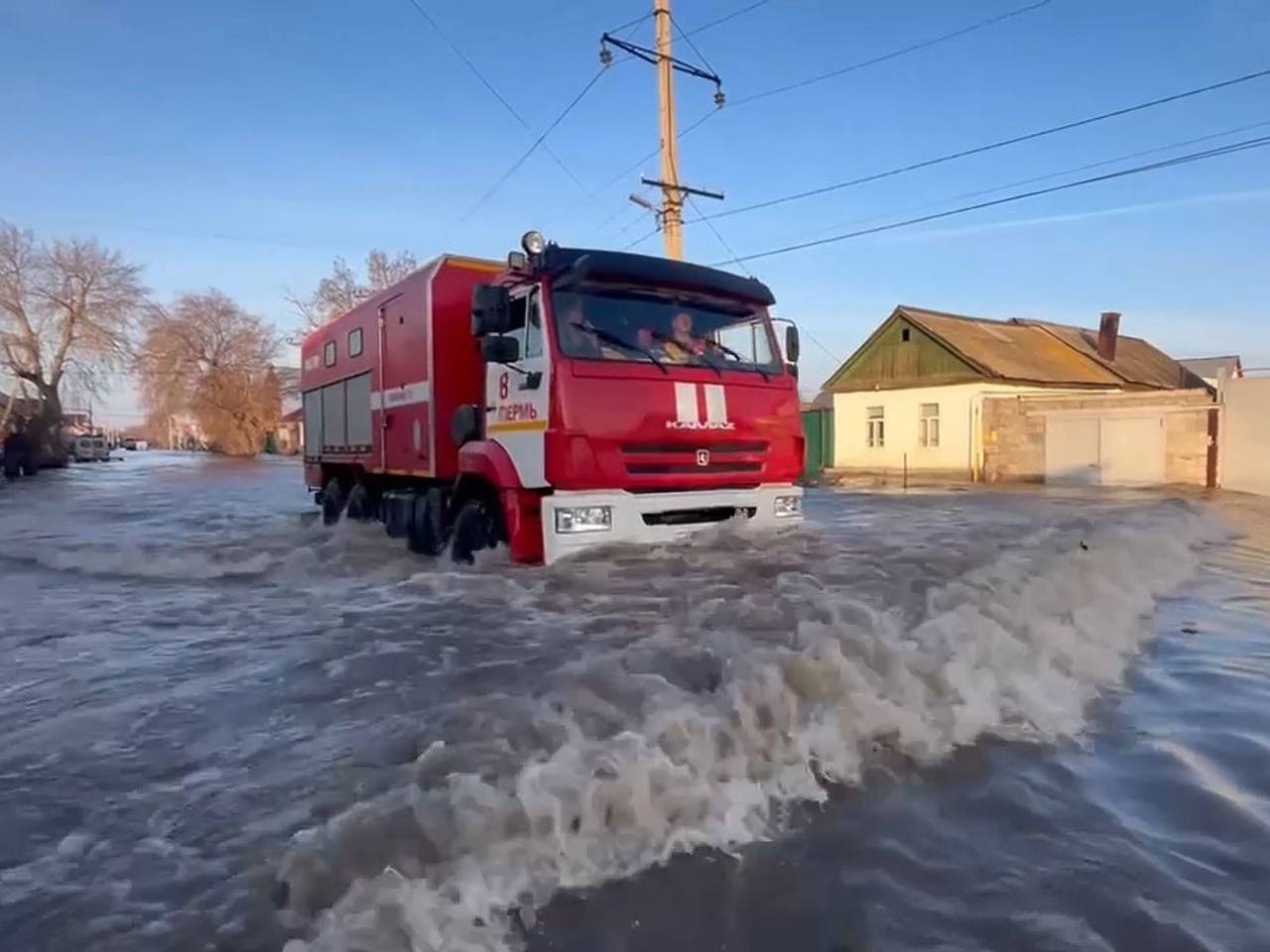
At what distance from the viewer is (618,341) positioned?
6.27 m

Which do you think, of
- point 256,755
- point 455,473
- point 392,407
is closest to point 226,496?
point 392,407

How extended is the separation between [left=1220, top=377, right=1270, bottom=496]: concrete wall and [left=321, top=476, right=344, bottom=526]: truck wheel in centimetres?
2077

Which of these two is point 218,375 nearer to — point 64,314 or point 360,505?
point 64,314

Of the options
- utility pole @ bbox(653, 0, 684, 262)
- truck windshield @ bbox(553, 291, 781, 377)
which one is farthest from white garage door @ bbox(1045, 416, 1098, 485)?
truck windshield @ bbox(553, 291, 781, 377)

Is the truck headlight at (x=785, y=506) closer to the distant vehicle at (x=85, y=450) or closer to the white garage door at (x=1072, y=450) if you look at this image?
the white garage door at (x=1072, y=450)

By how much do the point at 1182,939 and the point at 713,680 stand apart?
176 cm

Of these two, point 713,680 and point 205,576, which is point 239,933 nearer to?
point 713,680

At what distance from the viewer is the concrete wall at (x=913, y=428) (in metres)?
27.8

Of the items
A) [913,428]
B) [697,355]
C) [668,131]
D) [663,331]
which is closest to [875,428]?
[913,428]

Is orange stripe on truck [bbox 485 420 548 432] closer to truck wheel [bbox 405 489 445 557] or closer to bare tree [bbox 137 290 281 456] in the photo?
truck wheel [bbox 405 489 445 557]

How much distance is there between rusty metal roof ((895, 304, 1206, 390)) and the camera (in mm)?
29047

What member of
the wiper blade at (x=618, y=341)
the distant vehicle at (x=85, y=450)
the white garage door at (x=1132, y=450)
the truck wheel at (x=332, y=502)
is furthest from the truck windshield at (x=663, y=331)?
the distant vehicle at (x=85, y=450)

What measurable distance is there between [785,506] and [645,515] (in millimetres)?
1462

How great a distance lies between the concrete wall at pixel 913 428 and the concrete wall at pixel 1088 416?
0.61 meters
